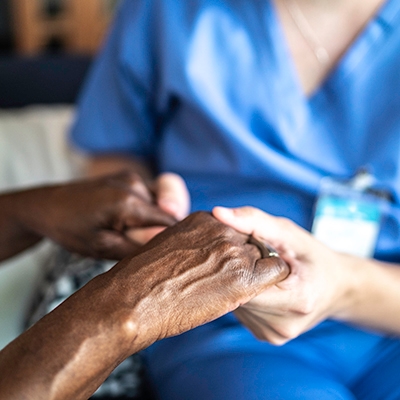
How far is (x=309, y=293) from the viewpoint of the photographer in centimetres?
55

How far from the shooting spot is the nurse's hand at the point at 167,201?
0.66m

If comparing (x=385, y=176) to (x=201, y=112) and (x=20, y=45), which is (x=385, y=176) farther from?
(x=20, y=45)

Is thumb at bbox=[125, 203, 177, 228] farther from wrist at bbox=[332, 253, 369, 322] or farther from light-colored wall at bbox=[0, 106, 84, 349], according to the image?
light-colored wall at bbox=[0, 106, 84, 349]

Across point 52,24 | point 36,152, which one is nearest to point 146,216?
point 36,152

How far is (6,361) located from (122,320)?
9 cm

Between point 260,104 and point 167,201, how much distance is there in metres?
0.20

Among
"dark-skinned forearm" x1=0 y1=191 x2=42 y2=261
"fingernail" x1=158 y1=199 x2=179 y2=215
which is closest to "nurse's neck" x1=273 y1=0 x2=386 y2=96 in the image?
"fingernail" x1=158 y1=199 x2=179 y2=215

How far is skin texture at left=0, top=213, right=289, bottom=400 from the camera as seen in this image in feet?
1.34

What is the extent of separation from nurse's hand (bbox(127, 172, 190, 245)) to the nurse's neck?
0.24 meters

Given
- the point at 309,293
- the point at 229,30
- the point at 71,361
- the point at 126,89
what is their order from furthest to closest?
the point at 126,89, the point at 229,30, the point at 309,293, the point at 71,361

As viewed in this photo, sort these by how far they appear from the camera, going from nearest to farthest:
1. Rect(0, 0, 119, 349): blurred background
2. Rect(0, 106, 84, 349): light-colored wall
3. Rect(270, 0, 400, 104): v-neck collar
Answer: Rect(270, 0, 400, 104): v-neck collar → Rect(0, 0, 119, 349): blurred background → Rect(0, 106, 84, 349): light-colored wall

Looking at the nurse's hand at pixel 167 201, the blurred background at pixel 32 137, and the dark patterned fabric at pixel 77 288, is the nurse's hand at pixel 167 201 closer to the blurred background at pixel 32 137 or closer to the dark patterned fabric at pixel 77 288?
the dark patterned fabric at pixel 77 288

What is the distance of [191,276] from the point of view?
49cm

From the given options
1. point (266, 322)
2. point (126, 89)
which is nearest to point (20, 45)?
point (126, 89)
